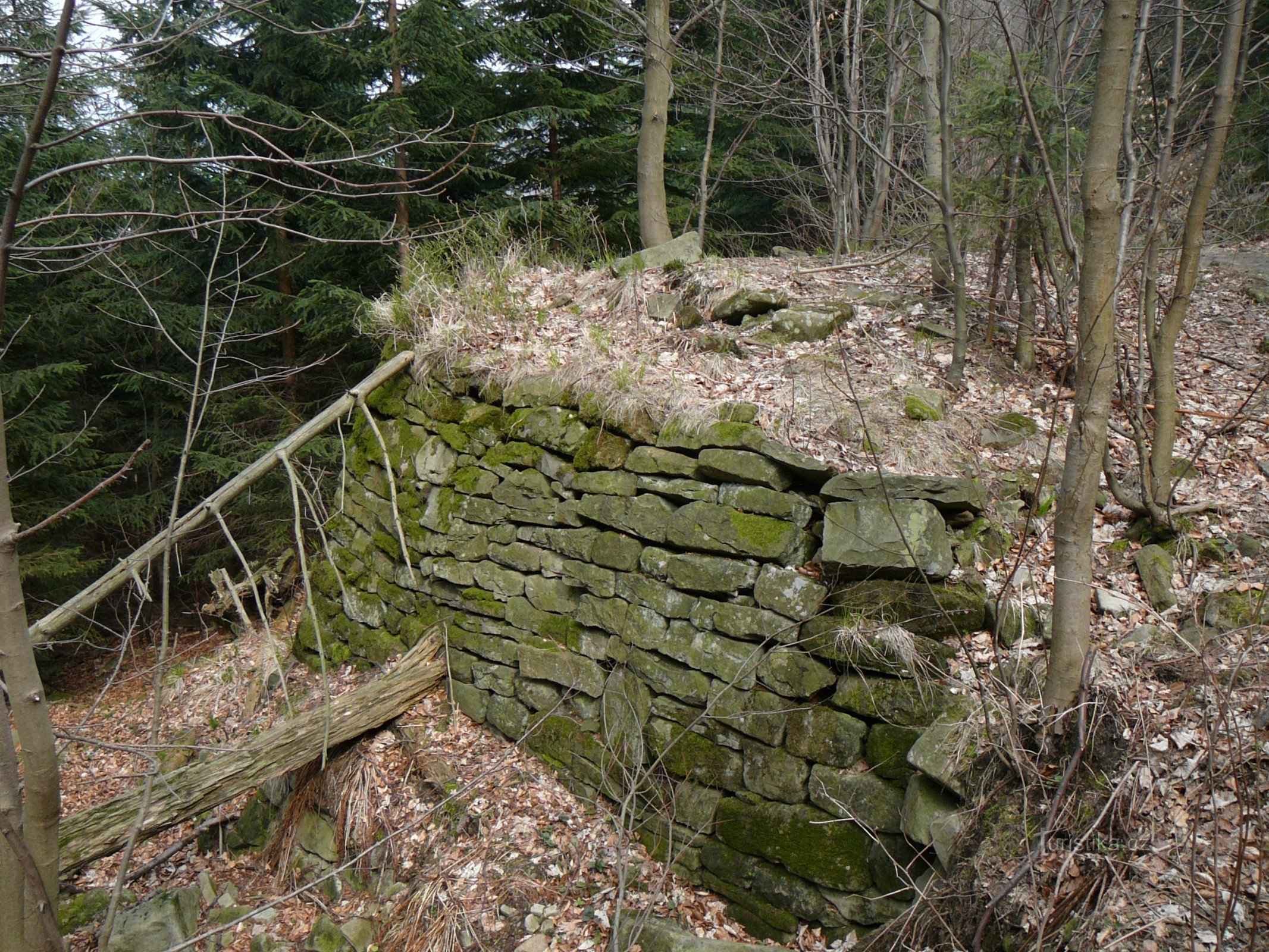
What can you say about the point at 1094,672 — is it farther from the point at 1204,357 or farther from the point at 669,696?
the point at 1204,357

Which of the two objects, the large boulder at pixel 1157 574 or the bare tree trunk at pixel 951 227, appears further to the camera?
the bare tree trunk at pixel 951 227

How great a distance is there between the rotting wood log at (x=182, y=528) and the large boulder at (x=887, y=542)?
2606 mm

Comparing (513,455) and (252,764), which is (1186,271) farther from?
(252,764)

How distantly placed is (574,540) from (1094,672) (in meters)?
2.56

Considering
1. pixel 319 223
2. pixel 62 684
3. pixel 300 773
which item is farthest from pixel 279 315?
pixel 300 773

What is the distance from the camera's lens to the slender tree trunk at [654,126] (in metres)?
7.07

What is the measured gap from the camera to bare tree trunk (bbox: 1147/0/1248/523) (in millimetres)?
3379

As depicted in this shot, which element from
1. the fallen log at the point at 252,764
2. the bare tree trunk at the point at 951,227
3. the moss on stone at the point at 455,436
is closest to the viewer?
the fallen log at the point at 252,764

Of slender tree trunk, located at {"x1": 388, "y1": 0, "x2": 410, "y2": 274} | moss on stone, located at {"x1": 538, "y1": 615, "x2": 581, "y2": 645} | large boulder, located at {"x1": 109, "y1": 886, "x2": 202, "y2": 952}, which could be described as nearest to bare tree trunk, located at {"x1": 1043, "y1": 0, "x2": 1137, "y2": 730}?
moss on stone, located at {"x1": 538, "y1": 615, "x2": 581, "y2": 645}

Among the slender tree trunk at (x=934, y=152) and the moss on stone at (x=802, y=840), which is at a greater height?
the slender tree trunk at (x=934, y=152)

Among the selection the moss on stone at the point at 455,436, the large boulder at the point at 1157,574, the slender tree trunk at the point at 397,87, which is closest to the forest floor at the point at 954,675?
the large boulder at the point at 1157,574

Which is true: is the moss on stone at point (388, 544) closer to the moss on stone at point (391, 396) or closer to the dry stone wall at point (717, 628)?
the dry stone wall at point (717, 628)

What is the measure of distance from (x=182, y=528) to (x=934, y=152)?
613 cm

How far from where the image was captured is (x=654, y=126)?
23.8 ft
